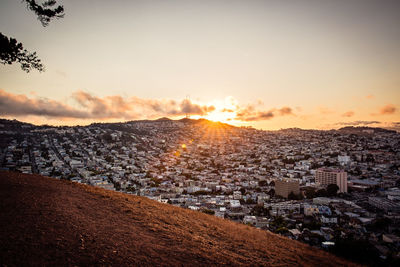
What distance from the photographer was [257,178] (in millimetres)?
45594

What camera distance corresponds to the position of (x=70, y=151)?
5203 cm

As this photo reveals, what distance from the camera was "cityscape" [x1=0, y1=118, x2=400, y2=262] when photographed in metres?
18.9

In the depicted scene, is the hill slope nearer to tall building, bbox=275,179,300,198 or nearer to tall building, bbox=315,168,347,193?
tall building, bbox=275,179,300,198

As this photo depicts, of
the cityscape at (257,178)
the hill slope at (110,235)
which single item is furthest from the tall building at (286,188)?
the hill slope at (110,235)

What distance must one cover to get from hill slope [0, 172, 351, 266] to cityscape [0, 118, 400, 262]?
3851mm

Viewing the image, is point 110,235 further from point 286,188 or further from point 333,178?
point 333,178

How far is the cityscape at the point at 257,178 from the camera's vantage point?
61.9 feet

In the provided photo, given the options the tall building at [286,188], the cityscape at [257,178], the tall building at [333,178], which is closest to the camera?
the cityscape at [257,178]

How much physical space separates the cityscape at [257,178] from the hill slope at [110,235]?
385 centimetres

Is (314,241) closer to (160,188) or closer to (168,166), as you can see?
(160,188)

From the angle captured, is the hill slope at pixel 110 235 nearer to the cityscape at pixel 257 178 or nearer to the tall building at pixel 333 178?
the cityscape at pixel 257 178

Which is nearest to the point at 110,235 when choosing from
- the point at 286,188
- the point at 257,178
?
the point at 286,188

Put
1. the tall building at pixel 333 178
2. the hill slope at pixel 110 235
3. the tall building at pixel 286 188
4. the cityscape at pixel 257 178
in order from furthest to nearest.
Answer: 1. the tall building at pixel 333 178
2. the tall building at pixel 286 188
3. the cityscape at pixel 257 178
4. the hill slope at pixel 110 235

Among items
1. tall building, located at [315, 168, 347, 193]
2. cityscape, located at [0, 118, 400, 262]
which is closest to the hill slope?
cityscape, located at [0, 118, 400, 262]
